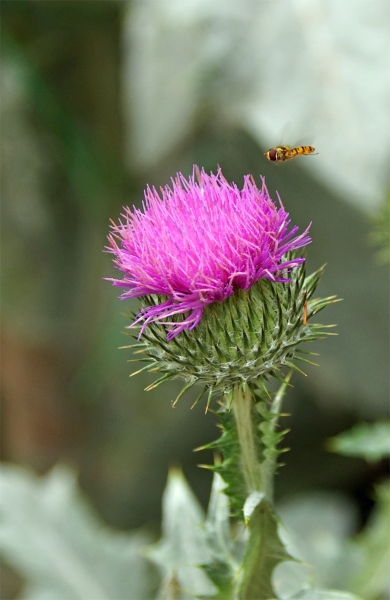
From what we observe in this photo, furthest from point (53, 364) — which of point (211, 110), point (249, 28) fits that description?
point (249, 28)

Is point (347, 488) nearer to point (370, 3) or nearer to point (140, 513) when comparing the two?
point (140, 513)

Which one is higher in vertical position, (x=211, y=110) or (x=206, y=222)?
(x=211, y=110)

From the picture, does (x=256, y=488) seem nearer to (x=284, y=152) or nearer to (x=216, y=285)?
(x=216, y=285)

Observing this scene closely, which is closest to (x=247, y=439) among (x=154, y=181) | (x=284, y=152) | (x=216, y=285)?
(x=216, y=285)

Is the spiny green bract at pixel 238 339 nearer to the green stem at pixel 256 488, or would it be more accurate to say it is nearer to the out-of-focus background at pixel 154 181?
the green stem at pixel 256 488

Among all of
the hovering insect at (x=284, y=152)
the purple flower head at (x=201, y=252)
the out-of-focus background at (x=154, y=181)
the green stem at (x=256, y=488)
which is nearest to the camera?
the purple flower head at (x=201, y=252)

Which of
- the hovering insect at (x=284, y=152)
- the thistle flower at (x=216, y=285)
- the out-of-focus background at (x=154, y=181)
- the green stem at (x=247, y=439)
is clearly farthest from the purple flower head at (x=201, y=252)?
the out-of-focus background at (x=154, y=181)

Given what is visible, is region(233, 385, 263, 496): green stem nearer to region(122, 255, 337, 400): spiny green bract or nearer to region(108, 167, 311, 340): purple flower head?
region(122, 255, 337, 400): spiny green bract
